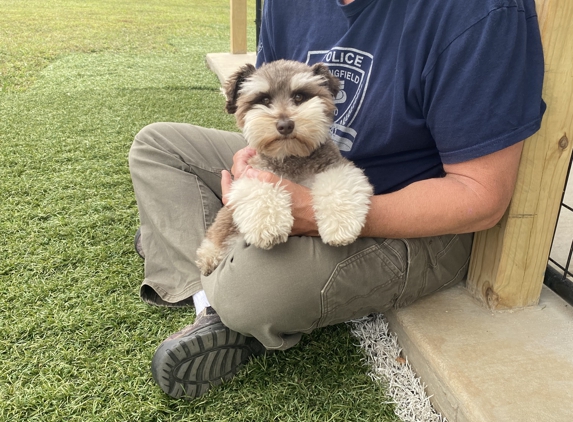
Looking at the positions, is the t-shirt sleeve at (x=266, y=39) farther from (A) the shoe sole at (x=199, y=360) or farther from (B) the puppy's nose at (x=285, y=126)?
(A) the shoe sole at (x=199, y=360)

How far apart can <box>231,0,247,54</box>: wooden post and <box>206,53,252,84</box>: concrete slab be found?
13 centimetres

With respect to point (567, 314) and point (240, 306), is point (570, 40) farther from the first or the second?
point (240, 306)

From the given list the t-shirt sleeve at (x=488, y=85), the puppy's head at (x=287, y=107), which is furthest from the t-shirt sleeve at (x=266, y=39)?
the t-shirt sleeve at (x=488, y=85)

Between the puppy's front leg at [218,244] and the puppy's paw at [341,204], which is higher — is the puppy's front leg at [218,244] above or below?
below

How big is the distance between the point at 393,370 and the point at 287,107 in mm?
1156

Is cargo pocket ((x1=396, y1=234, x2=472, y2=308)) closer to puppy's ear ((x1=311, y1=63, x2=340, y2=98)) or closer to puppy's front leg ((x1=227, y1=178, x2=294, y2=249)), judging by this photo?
puppy's front leg ((x1=227, y1=178, x2=294, y2=249))

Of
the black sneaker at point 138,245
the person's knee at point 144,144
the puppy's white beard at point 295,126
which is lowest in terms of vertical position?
the black sneaker at point 138,245

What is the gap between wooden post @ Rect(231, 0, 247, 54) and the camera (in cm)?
807

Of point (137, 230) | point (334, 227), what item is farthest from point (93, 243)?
point (334, 227)

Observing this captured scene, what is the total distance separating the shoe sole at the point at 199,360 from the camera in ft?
6.11

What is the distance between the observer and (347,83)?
82.4 inches

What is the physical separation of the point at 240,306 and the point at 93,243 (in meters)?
1.46

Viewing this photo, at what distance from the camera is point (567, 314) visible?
6.88 feet

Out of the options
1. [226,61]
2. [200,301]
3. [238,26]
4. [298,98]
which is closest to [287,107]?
[298,98]
